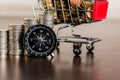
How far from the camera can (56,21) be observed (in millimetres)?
3441

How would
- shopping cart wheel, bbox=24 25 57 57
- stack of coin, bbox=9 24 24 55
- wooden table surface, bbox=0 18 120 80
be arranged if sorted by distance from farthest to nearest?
stack of coin, bbox=9 24 24 55 → shopping cart wheel, bbox=24 25 57 57 → wooden table surface, bbox=0 18 120 80

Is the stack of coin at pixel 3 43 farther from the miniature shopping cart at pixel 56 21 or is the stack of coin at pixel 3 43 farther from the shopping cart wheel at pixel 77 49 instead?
the shopping cart wheel at pixel 77 49

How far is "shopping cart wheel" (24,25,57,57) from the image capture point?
3223 millimetres

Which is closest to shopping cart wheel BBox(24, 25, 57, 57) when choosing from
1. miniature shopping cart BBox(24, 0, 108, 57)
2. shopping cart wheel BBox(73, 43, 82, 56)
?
miniature shopping cart BBox(24, 0, 108, 57)

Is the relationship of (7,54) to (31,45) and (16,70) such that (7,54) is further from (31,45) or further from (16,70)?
(16,70)

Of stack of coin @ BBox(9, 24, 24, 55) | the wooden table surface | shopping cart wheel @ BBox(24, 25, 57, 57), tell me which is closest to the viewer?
the wooden table surface

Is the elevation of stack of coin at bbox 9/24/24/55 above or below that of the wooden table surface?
above

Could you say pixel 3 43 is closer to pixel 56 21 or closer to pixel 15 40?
pixel 15 40

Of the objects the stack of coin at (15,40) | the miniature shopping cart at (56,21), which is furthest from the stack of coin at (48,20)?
the stack of coin at (15,40)

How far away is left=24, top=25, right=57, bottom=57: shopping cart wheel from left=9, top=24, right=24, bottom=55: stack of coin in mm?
109

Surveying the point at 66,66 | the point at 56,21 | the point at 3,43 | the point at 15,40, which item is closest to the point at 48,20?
the point at 56,21

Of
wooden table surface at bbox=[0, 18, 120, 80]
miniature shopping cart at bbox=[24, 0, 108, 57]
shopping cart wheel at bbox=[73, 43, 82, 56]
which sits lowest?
wooden table surface at bbox=[0, 18, 120, 80]

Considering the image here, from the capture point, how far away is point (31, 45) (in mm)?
3232

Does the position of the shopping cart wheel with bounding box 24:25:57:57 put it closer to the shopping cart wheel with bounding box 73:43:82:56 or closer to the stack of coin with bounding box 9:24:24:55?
the stack of coin with bounding box 9:24:24:55
